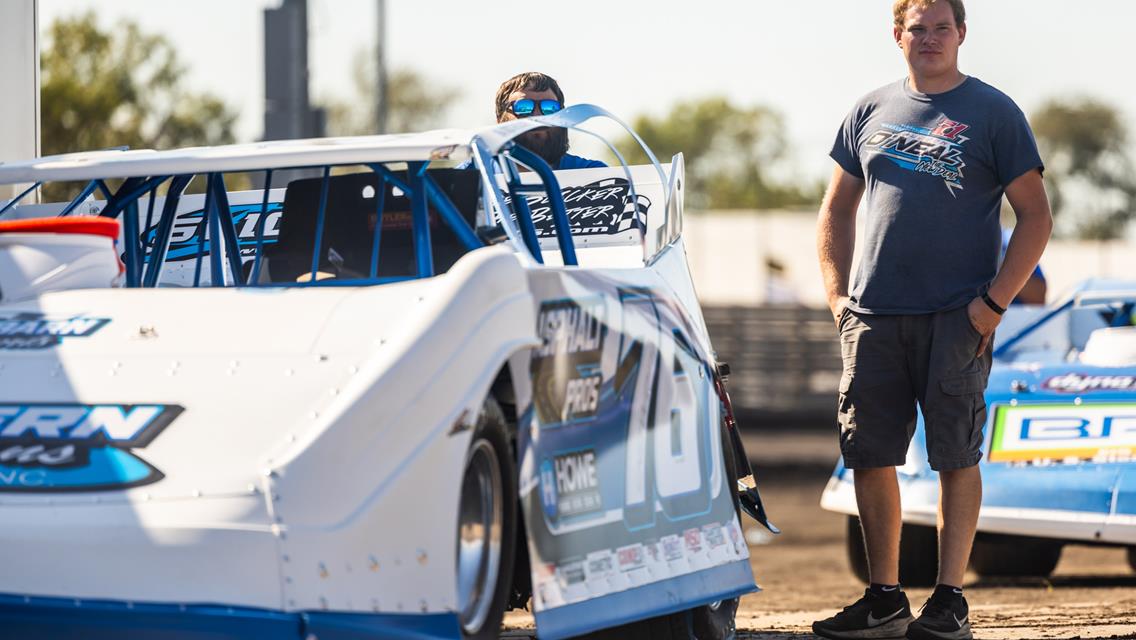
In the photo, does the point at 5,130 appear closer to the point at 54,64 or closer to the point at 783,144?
the point at 54,64

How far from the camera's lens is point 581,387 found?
4469 millimetres

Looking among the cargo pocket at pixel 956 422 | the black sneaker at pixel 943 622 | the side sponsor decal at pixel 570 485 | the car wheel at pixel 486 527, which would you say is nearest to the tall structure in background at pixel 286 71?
the cargo pocket at pixel 956 422

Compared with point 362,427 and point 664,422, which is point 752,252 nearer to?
point 664,422

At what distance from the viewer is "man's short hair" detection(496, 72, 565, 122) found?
255 inches

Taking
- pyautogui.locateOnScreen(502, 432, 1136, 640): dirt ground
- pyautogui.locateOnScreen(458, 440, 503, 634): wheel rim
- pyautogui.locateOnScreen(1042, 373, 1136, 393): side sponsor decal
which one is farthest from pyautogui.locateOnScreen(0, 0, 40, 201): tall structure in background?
pyautogui.locateOnScreen(1042, 373, 1136, 393): side sponsor decal

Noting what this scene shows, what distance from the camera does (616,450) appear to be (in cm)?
464

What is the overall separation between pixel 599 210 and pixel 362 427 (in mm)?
3041

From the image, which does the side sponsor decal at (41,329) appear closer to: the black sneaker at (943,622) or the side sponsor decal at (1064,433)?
the black sneaker at (943,622)

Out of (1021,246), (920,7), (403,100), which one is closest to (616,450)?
(1021,246)

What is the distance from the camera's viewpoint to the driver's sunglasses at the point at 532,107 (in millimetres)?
6281

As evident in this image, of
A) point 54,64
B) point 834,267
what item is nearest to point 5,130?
point 834,267

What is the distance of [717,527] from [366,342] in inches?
65.1

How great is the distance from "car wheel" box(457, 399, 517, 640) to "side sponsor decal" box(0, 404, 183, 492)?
0.69 meters

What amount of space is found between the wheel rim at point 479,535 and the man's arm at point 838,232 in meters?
1.99
